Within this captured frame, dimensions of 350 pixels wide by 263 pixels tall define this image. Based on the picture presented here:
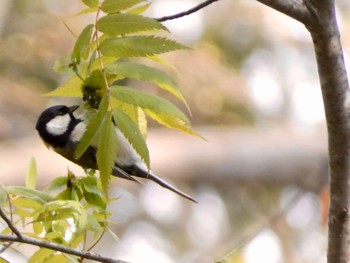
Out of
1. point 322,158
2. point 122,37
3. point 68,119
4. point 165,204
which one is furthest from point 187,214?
point 122,37

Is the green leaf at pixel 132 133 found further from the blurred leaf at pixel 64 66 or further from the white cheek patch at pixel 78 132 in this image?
the white cheek patch at pixel 78 132

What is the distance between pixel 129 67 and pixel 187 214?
300 inches

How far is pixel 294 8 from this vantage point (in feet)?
5.65

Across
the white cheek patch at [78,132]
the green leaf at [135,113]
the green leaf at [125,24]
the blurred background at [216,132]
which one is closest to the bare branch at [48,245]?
the green leaf at [135,113]

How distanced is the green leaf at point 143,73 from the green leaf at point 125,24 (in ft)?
0.20

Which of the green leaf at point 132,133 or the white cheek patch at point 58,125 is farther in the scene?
the white cheek patch at point 58,125

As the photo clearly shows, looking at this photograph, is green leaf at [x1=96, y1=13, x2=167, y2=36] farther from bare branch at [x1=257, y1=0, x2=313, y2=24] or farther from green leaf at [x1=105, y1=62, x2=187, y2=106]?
bare branch at [x1=257, y1=0, x2=313, y2=24]

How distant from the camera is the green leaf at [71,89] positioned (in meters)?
1.94

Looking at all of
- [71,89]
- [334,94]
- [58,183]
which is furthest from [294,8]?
[58,183]

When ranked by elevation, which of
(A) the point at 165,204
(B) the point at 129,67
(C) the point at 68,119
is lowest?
(A) the point at 165,204

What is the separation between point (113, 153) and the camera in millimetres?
1609

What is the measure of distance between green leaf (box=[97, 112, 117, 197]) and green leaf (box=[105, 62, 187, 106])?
0.30 feet

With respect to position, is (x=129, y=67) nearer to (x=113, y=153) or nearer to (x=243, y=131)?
(x=113, y=153)

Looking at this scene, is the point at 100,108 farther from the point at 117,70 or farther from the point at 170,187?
the point at 170,187
